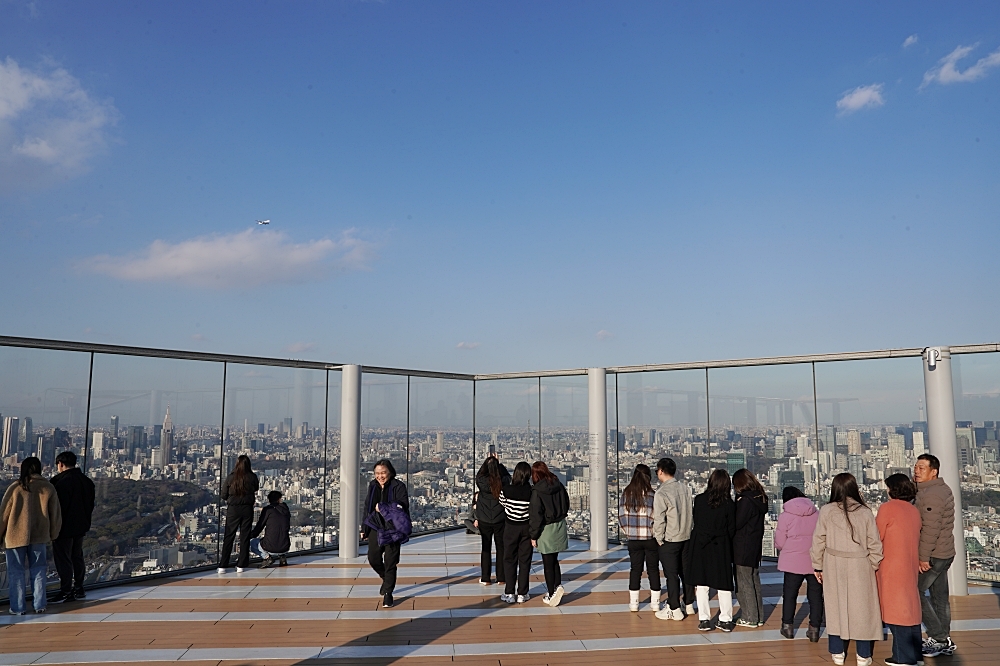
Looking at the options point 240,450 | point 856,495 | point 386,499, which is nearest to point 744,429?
point 856,495

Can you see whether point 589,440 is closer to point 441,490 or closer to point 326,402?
point 441,490

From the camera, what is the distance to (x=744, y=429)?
11.1 metres

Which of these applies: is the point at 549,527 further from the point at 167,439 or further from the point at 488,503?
the point at 167,439

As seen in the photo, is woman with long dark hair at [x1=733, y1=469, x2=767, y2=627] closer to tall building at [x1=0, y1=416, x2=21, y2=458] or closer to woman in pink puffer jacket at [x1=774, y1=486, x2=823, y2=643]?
woman in pink puffer jacket at [x1=774, y1=486, x2=823, y2=643]

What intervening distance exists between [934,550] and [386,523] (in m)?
5.55

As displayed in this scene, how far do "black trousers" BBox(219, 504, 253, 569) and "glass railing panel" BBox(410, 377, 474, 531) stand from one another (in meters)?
3.55

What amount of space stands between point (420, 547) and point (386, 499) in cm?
430

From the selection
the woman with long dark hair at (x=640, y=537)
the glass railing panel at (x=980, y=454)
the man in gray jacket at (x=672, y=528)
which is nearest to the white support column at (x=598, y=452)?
the woman with long dark hair at (x=640, y=537)

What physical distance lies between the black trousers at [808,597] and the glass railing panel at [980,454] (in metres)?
3.32

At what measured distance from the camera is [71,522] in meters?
8.36

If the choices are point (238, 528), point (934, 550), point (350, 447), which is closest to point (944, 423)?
point (934, 550)

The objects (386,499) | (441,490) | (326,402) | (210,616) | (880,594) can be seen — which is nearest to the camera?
(880,594)

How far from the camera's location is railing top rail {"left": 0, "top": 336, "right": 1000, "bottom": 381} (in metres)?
8.83

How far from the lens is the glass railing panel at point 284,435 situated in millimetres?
10633
